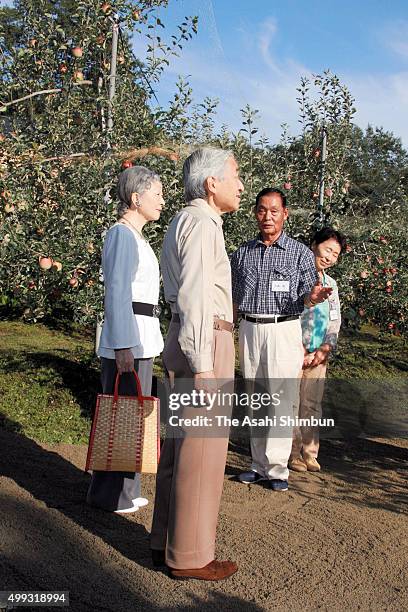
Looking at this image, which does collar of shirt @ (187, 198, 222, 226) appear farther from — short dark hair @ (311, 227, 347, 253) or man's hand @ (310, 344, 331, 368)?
man's hand @ (310, 344, 331, 368)

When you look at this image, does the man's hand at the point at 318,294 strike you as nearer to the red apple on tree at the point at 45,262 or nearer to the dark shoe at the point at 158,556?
the dark shoe at the point at 158,556

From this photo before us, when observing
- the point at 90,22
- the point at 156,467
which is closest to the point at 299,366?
the point at 156,467

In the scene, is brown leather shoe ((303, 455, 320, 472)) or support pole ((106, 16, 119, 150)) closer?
brown leather shoe ((303, 455, 320, 472))

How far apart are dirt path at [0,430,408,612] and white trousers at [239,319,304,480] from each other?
0.23 metres

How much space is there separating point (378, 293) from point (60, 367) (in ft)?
13.4

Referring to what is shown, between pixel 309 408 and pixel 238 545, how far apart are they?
1.97 metres

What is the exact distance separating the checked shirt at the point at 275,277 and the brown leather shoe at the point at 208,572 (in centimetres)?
196

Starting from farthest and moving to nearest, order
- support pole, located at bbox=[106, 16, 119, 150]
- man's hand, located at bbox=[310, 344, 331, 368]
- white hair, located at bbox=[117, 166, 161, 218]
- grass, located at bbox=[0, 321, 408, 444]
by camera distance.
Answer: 1. support pole, located at bbox=[106, 16, 119, 150]
2. grass, located at bbox=[0, 321, 408, 444]
3. man's hand, located at bbox=[310, 344, 331, 368]
4. white hair, located at bbox=[117, 166, 161, 218]

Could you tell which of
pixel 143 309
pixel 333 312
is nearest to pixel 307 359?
pixel 333 312

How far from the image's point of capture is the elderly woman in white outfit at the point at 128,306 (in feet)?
12.5

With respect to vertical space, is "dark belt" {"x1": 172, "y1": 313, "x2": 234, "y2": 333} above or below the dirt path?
above

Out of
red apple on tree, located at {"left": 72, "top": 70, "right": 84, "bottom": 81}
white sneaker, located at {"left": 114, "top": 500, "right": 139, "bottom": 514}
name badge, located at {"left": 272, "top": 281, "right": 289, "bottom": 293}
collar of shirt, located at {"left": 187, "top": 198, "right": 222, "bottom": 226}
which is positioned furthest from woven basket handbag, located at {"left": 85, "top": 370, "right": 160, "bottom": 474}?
red apple on tree, located at {"left": 72, "top": 70, "right": 84, "bottom": 81}

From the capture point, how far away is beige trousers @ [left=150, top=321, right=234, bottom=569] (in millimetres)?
3107

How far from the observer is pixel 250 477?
4918 millimetres
